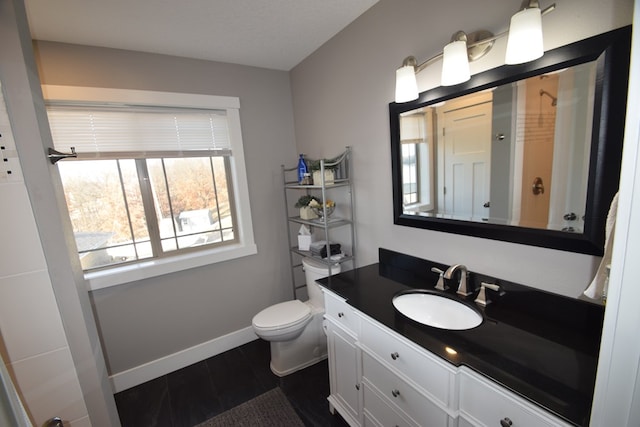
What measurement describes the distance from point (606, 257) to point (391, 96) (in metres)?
1.23

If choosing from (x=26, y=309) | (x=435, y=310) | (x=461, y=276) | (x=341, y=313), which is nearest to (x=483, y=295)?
(x=461, y=276)

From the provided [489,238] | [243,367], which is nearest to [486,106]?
[489,238]

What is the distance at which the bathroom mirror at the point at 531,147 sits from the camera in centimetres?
88

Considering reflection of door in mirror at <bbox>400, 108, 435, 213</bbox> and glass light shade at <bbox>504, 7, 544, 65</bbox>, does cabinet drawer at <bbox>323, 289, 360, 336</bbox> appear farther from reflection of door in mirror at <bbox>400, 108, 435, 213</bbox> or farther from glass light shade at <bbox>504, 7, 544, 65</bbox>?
glass light shade at <bbox>504, 7, 544, 65</bbox>

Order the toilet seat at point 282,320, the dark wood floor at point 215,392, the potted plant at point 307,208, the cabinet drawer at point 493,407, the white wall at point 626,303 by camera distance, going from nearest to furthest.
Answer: the white wall at point 626,303 → the cabinet drawer at point 493,407 → the dark wood floor at point 215,392 → the toilet seat at point 282,320 → the potted plant at point 307,208

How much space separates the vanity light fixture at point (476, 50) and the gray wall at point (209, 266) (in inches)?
56.3

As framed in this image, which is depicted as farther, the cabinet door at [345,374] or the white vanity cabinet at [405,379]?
the cabinet door at [345,374]

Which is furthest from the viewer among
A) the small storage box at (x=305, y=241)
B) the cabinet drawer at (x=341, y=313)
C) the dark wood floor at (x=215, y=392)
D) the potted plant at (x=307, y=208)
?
the small storage box at (x=305, y=241)

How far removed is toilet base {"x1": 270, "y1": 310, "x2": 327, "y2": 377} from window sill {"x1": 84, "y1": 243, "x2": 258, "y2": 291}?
0.82 m

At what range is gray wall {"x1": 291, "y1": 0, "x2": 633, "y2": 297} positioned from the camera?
38.9 inches

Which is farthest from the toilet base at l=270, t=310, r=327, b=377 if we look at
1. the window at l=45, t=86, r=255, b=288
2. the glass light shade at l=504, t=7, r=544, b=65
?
the glass light shade at l=504, t=7, r=544, b=65

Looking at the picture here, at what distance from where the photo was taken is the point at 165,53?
2018 millimetres

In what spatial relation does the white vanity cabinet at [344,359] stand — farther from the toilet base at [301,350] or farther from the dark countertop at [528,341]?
the toilet base at [301,350]

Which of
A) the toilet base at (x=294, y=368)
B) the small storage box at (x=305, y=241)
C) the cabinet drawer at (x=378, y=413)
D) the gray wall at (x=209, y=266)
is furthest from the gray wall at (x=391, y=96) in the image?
the toilet base at (x=294, y=368)
